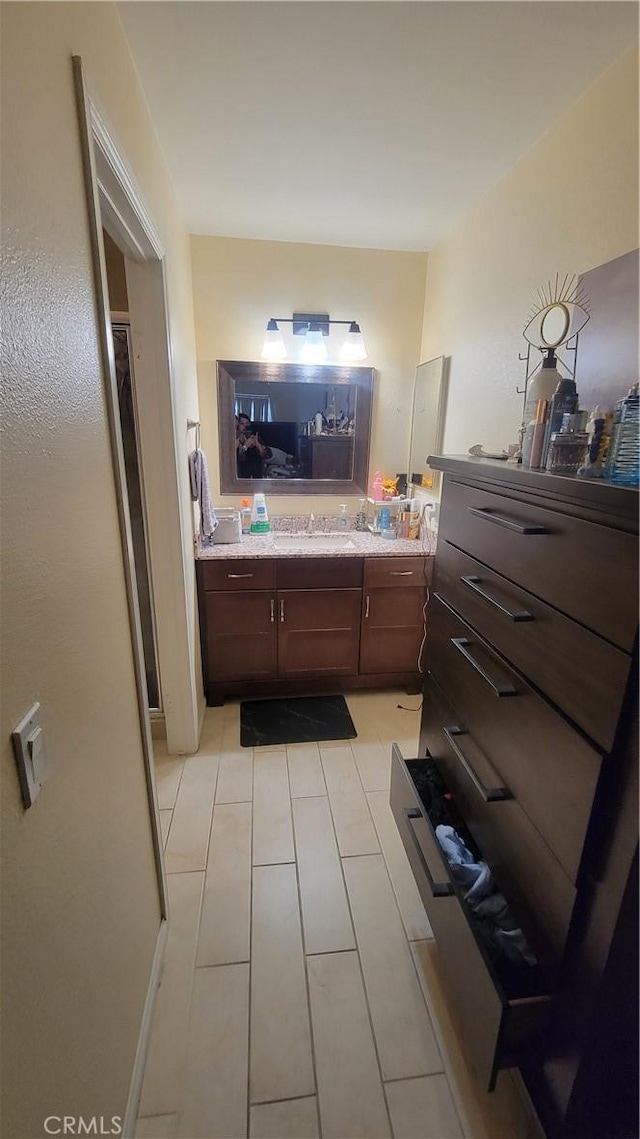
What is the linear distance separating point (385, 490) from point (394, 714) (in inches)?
53.7

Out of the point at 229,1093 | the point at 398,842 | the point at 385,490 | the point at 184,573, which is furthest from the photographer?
the point at 385,490

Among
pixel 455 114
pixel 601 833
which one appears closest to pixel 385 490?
pixel 455 114

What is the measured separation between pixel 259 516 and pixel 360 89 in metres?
1.87

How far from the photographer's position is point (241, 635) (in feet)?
8.11

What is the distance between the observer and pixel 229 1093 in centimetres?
109

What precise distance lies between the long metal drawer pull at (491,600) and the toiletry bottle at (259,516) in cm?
171

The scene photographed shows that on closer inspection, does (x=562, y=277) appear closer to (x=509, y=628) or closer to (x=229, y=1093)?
(x=509, y=628)

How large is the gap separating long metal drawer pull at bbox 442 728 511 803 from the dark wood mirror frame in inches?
71.8

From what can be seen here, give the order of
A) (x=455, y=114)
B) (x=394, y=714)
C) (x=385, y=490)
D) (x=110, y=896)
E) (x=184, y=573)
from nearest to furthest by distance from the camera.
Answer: (x=110, y=896)
(x=455, y=114)
(x=184, y=573)
(x=394, y=714)
(x=385, y=490)

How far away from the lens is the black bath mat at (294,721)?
234cm

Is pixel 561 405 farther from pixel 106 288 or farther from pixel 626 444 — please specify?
pixel 106 288

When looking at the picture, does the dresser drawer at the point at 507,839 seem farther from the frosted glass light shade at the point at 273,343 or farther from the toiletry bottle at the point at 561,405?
the frosted glass light shade at the point at 273,343

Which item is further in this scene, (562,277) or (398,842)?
(398,842)

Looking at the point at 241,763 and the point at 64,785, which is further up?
the point at 64,785
